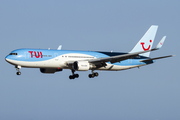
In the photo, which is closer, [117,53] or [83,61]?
[83,61]

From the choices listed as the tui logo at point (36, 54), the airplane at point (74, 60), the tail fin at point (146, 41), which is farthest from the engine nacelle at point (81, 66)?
the tail fin at point (146, 41)

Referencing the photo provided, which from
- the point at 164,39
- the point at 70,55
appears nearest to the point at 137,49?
the point at 164,39

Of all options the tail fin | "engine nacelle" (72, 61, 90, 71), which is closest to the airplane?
"engine nacelle" (72, 61, 90, 71)

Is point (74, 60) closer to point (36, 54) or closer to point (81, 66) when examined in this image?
point (81, 66)

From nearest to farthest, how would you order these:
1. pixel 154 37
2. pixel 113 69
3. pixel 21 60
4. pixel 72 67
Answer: pixel 21 60, pixel 72 67, pixel 113 69, pixel 154 37

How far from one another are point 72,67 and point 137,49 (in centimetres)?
1858

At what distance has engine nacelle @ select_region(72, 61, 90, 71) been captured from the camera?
2800 inches

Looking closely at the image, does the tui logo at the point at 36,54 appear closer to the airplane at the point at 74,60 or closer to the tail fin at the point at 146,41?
the airplane at the point at 74,60

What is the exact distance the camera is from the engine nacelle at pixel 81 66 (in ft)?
233

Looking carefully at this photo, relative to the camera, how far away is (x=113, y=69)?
79688 mm

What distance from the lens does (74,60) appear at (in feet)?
241

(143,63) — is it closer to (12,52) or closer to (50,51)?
(50,51)

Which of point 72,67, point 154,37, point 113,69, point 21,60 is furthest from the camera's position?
point 154,37

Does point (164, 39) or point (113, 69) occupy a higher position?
point (164, 39)
